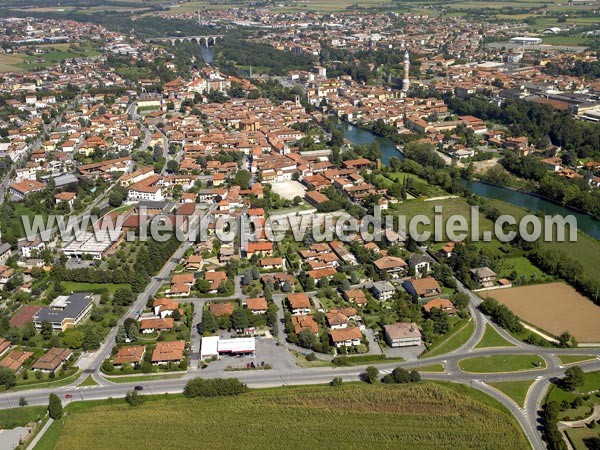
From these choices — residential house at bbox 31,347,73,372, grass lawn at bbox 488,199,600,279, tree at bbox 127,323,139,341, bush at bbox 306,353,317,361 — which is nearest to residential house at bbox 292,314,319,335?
bush at bbox 306,353,317,361

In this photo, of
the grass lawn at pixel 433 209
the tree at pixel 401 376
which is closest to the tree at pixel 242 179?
the grass lawn at pixel 433 209

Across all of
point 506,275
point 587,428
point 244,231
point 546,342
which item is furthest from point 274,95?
point 587,428

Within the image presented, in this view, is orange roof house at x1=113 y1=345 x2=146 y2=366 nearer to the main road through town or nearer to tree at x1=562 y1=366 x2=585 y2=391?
the main road through town

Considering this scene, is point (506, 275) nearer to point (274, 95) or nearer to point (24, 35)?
point (274, 95)

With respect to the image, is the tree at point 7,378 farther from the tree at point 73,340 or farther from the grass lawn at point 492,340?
the grass lawn at point 492,340

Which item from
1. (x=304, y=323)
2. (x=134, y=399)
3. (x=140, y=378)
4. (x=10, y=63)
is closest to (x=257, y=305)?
(x=304, y=323)

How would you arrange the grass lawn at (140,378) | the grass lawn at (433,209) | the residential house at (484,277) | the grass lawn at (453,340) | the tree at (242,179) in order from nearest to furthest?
the grass lawn at (140,378) → the grass lawn at (453,340) → the residential house at (484,277) → the grass lawn at (433,209) → the tree at (242,179)
